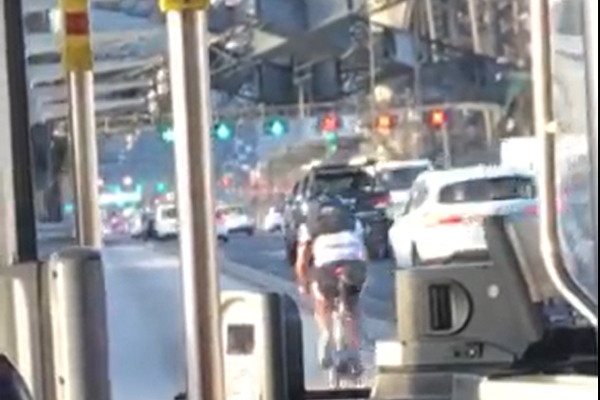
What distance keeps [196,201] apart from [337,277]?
4.03 m

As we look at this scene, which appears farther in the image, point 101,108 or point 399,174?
point 399,174

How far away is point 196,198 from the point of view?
118 inches

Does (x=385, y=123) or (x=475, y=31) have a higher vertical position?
(x=475, y=31)

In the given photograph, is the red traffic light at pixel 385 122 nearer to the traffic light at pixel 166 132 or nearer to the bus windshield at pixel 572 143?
the traffic light at pixel 166 132

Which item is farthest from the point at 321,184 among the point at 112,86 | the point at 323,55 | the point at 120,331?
the point at 112,86

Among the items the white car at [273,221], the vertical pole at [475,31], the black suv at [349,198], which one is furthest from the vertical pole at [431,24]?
the white car at [273,221]

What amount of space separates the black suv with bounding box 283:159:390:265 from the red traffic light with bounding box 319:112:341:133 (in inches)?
14.0

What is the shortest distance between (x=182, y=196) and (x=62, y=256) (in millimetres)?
463

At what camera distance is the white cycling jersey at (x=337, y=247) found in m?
7.09

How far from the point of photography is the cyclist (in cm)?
621

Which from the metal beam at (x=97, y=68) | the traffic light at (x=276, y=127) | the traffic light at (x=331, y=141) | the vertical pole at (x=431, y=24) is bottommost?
the traffic light at (x=331, y=141)

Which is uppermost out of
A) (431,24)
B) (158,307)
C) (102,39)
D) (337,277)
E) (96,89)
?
(431,24)

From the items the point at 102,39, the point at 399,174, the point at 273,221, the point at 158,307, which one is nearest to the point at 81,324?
→ the point at 102,39

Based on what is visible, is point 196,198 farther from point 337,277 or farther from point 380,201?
point 380,201
